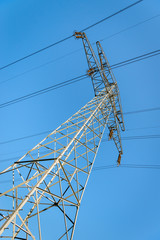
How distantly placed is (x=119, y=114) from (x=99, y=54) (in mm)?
5795

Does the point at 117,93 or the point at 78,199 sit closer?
the point at 78,199

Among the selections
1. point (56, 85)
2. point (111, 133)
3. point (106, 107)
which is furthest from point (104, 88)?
point (56, 85)

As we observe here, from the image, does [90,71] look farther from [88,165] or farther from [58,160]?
[58,160]

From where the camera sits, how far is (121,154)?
16234mm

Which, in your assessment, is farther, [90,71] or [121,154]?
[121,154]

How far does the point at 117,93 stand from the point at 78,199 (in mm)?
10332

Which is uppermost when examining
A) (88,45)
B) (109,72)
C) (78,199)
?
(88,45)

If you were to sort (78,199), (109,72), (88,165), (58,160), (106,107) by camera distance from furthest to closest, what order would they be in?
(109,72) → (106,107) → (88,165) → (78,199) → (58,160)

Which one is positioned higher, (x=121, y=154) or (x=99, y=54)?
(x=99, y=54)

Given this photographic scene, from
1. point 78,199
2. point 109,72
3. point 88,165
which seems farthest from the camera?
point 109,72

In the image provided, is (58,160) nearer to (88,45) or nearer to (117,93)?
(117,93)

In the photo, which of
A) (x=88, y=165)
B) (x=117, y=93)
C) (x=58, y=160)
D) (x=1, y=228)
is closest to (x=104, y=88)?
(x=117, y=93)

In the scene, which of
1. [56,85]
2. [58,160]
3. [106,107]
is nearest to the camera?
[58,160]

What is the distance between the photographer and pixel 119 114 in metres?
15.8
